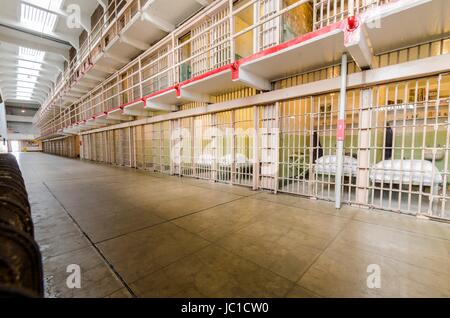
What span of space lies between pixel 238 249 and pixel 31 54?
22202mm

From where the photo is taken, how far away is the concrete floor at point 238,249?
6.25 feet

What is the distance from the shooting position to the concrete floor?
191 cm

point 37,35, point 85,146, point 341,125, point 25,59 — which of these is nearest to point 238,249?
point 341,125

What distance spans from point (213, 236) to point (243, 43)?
26.5 ft

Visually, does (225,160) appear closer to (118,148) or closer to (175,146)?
(175,146)

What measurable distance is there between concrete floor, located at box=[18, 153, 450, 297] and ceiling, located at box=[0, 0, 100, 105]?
12545mm

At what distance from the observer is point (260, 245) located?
2672mm

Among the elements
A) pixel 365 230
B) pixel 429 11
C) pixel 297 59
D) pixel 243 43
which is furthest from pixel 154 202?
pixel 243 43

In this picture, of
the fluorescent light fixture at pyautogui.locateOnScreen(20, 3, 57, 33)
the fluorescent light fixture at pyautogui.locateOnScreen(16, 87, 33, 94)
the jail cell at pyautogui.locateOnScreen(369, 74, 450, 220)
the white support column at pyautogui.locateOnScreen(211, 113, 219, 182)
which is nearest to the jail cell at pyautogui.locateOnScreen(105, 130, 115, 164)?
the fluorescent light fixture at pyautogui.locateOnScreen(20, 3, 57, 33)

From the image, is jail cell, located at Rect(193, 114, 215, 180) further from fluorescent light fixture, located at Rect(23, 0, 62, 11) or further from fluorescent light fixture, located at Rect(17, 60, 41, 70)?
fluorescent light fixture, located at Rect(17, 60, 41, 70)

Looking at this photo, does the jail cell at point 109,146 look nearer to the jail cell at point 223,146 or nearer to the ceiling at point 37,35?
the ceiling at point 37,35

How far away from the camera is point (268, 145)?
559 centimetres

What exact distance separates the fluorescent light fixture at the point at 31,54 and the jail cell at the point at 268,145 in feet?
62.5

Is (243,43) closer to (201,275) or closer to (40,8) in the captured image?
(201,275)
